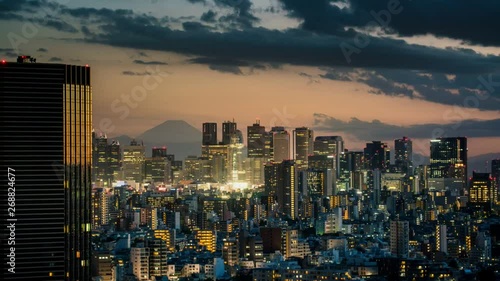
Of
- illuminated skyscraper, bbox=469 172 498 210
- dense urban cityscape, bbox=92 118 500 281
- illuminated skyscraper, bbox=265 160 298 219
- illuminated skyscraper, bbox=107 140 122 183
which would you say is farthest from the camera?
illuminated skyscraper, bbox=107 140 122 183

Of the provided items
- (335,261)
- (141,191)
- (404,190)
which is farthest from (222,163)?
(335,261)

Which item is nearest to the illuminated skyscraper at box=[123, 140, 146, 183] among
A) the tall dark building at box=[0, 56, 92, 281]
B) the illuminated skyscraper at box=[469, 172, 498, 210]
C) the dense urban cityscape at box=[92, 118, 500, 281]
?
the dense urban cityscape at box=[92, 118, 500, 281]

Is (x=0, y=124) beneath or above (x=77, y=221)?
above

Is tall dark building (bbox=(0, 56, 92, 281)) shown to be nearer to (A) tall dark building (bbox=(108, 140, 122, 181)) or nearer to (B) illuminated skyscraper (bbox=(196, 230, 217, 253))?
(B) illuminated skyscraper (bbox=(196, 230, 217, 253))

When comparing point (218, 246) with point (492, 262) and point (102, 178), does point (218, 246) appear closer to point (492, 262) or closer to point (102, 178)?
point (492, 262)

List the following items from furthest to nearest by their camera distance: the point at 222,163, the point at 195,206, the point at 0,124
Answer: the point at 222,163, the point at 195,206, the point at 0,124

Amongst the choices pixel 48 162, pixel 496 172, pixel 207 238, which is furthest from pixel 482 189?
pixel 48 162

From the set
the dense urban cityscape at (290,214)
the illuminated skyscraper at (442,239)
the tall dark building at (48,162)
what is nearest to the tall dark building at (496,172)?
the dense urban cityscape at (290,214)
